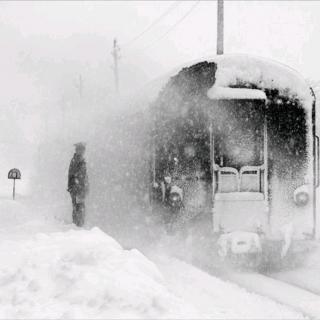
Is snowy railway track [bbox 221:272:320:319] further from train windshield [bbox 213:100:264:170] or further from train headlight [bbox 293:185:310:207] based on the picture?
train windshield [bbox 213:100:264:170]

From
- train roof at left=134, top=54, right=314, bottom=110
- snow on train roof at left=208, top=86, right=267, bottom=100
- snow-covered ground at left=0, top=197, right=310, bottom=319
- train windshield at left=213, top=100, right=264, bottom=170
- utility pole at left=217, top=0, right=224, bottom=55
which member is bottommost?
snow-covered ground at left=0, top=197, right=310, bottom=319

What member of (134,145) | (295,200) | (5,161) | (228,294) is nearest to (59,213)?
(134,145)

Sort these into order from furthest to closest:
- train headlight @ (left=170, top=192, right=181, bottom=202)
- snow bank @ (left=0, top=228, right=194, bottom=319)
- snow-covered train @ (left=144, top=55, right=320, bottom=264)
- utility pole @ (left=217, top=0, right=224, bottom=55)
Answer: utility pole @ (left=217, top=0, right=224, bottom=55), train headlight @ (left=170, top=192, right=181, bottom=202), snow-covered train @ (left=144, top=55, right=320, bottom=264), snow bank @ (left=0, top=228, right=194, bottom=319)

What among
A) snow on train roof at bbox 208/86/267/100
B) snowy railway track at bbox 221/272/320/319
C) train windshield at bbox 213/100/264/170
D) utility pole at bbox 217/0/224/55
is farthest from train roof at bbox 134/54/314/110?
utility pole at bbox 217/0/224/55

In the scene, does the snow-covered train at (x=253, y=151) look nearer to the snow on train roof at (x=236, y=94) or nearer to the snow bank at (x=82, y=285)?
the snow on train roof at (x=236, y=94)

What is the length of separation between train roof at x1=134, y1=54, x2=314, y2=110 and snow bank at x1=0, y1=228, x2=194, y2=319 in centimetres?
295

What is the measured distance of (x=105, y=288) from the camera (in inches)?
169

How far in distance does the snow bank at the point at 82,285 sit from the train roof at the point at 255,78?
2.95 meters

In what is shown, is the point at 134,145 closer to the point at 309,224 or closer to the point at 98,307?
the point at 309,224

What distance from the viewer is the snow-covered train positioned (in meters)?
7.25

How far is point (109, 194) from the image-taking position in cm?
1175

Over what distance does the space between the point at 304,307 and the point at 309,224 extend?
2.46 meters

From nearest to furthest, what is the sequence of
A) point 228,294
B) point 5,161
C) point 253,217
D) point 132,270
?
point 132,270, point 228,294, point 253,217, point 5,161

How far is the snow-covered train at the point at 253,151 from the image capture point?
→ 725 centimetres
